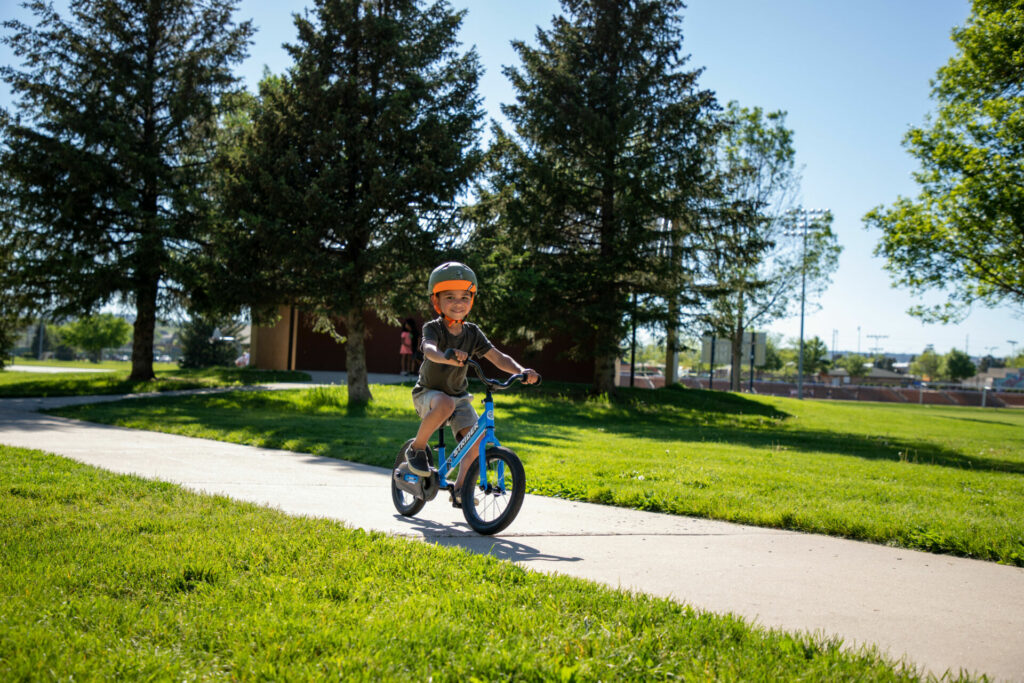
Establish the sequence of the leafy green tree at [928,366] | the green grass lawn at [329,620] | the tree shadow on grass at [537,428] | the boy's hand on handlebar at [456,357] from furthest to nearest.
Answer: the leafy green tree at [928,366], the tree shadow on grass at [537,428], the boy's hand on handlebar at [456,357], the green grass lawn at [329,620]

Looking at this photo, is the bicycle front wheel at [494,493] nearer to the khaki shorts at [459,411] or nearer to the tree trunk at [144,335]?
the khaki shorts at [459,411]

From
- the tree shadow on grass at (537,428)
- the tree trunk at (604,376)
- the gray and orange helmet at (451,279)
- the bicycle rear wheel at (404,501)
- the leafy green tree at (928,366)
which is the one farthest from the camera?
the leafy green tree at (928,366)

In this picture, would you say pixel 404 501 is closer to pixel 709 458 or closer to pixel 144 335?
pixel 709 458

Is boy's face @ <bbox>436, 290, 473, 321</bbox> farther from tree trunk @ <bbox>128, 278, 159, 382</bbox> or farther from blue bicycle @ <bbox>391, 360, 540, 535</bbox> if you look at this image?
tree trunk @ <bbox>128, 278, 159, 382</bbox>

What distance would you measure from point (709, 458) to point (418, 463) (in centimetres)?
574

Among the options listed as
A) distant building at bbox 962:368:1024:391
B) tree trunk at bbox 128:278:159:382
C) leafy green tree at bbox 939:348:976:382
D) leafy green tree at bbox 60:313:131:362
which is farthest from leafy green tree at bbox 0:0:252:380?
leafy green tree at bbox 939:348:976:382

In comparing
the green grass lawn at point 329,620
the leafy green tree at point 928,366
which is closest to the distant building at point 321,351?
the green grass lawn at point 329,620

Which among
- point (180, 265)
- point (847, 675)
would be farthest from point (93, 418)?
point (847, 675)

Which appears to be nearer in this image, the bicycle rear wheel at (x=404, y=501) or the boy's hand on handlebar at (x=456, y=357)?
the boy's hand on handlebar at (x=456, y=357)

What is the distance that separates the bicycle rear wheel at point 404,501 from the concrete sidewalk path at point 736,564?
0.09 metres

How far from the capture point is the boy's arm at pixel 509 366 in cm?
516

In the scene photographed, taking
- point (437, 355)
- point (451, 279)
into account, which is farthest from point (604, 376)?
point (437, 355)

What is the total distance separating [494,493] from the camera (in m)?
5.27

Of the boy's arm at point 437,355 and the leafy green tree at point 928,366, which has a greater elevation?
Answer: the leafy green tree at point 928,366
